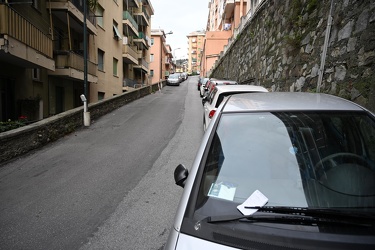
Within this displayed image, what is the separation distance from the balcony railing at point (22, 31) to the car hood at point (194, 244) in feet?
30.1

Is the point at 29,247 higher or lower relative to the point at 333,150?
lower

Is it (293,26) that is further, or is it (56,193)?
(293,26)

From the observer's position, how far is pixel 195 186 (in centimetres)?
179

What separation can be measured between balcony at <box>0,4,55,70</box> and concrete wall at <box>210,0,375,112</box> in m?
8.78

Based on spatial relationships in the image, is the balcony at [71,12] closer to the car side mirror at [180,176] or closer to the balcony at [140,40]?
the car side mirror at [180,176]

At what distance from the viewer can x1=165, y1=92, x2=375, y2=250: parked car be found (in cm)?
144

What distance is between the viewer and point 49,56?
1112 cm

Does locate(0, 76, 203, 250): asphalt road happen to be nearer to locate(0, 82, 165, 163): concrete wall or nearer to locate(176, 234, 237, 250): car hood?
locate(0, 82, 165, 163): concrete wall

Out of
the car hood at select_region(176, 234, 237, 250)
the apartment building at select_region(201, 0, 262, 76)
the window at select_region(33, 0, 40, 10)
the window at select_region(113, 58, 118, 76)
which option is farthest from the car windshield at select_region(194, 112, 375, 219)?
the apartment building at select_region(201, 0, 262, 76)

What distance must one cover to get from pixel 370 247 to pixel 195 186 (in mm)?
1018

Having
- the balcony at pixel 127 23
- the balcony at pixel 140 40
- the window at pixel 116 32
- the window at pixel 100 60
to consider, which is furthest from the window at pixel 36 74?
the balcony at pixel 140 40

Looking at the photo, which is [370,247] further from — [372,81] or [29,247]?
[372,81]

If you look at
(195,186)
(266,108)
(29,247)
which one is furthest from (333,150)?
(29,247)

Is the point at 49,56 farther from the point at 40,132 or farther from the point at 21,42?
the point at 40,132
